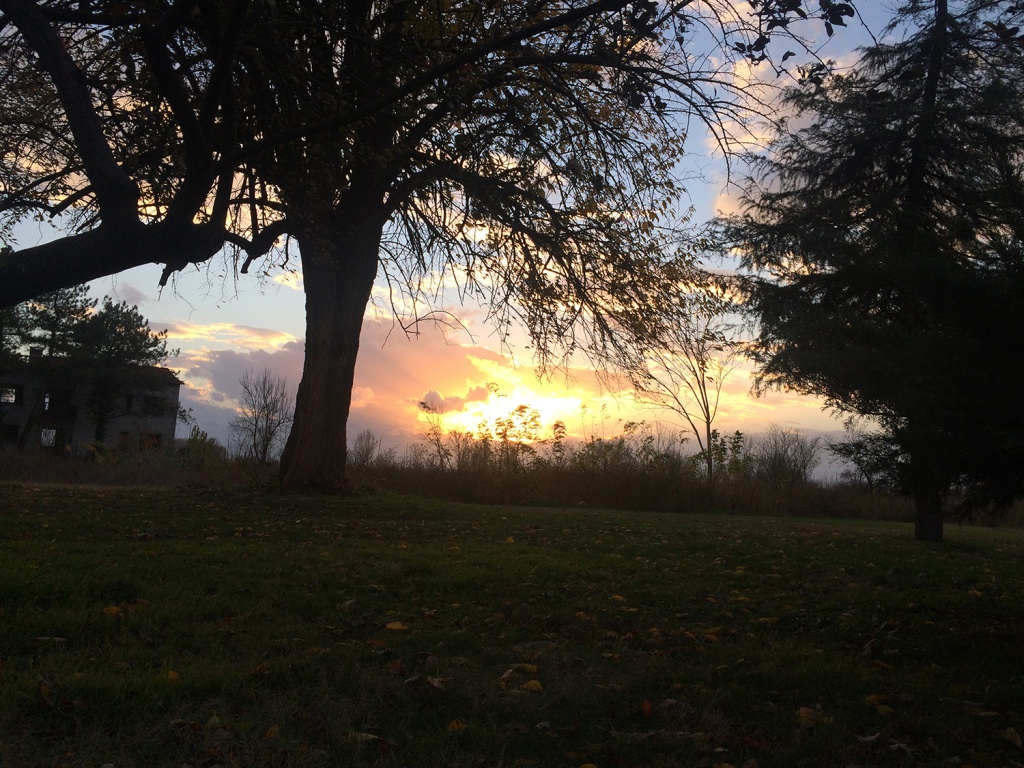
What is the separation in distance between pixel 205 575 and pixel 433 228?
23.5 feet

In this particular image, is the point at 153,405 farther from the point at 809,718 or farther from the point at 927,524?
the point at 809,718

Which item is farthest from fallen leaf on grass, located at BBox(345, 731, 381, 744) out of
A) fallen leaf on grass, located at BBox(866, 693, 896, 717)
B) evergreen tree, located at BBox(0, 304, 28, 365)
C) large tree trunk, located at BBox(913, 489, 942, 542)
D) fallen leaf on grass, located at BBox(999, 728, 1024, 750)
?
evergreen tree, located at BBox(0, 304, 28, 365)

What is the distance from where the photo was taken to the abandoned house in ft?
150

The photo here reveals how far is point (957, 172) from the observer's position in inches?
523

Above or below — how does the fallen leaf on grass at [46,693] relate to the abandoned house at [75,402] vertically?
below

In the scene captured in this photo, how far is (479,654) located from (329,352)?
9451 millimetres

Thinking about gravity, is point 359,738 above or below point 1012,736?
below

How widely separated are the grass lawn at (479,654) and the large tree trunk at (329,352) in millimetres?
4756

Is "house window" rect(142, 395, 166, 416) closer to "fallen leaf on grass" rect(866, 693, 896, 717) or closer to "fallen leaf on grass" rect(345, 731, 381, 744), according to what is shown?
"fallen leaf on grass" rect(345, 731, 381, 744)

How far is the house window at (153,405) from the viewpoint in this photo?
5169 cm

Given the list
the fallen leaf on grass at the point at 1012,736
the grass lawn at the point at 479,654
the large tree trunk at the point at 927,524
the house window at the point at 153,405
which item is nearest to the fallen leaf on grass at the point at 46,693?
the grass lawn at the point at 479,654

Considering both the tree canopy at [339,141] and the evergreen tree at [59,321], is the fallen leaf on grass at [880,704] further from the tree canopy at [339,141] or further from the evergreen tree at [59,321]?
the evergreen tree at [59,321]

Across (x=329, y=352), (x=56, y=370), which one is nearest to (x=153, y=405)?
(x=56, y=370)

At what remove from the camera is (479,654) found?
484 centimetres
